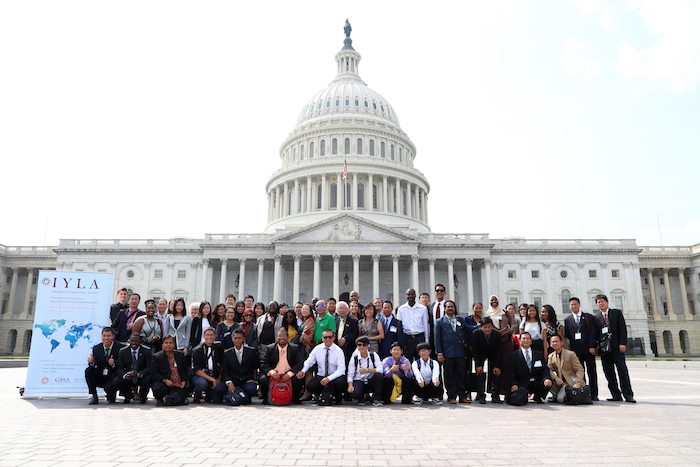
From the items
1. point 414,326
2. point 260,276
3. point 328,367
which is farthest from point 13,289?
point 414,326

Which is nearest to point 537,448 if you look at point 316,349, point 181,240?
point 316,349

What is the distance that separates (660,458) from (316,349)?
346 inches

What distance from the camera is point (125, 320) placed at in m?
15.4

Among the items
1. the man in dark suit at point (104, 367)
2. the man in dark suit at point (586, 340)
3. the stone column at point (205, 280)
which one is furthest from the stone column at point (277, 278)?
the man in dark suit at point (586, 340)

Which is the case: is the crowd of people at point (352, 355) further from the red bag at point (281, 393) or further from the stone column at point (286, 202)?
the stone column at point (286, 202)

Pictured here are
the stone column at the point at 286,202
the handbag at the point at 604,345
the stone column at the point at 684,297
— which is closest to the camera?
the handbag at the point at 604,345

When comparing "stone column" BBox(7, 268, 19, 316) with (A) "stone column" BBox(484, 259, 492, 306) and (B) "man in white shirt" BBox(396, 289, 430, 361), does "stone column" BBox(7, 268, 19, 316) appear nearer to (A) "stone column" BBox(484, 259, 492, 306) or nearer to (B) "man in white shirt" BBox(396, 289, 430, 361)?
(A) "stone column" BBox(484, 259, 492, 306)

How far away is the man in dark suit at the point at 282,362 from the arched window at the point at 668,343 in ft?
232

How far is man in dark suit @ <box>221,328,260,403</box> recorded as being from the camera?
45.6ft

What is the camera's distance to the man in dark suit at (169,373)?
517 inches

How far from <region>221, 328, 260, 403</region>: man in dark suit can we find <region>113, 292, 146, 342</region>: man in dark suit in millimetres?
3515

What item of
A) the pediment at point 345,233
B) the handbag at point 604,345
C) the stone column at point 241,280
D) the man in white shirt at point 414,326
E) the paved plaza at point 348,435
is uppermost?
the pediment at point 345,233

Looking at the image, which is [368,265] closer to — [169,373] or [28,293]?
[169,373]

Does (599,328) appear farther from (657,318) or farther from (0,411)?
(657,318)
